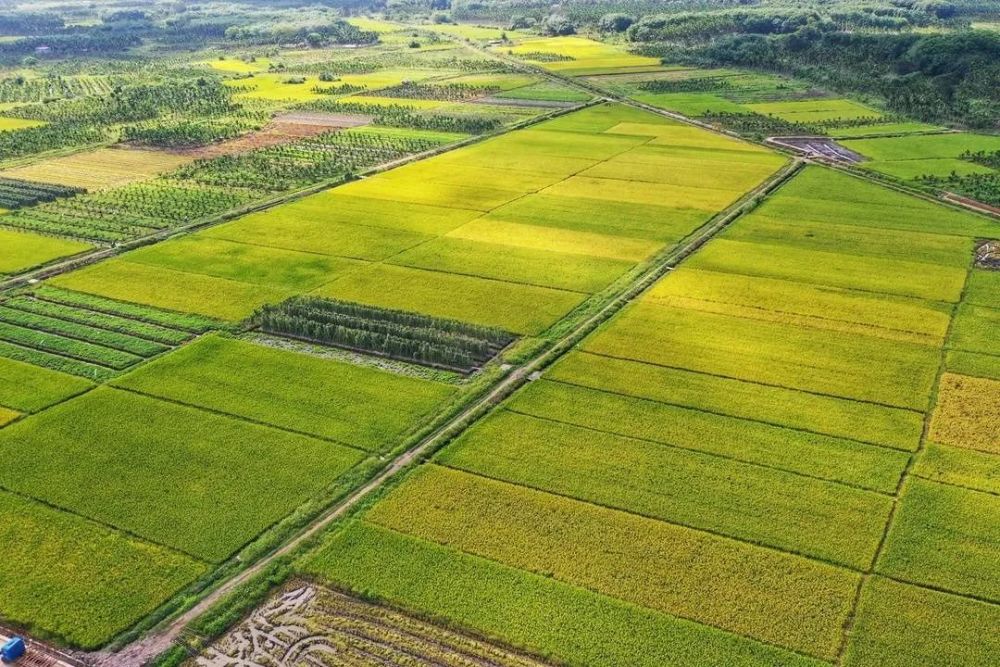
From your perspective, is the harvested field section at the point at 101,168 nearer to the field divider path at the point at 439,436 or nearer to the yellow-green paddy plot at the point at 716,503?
the field divider path at the point at 439,436

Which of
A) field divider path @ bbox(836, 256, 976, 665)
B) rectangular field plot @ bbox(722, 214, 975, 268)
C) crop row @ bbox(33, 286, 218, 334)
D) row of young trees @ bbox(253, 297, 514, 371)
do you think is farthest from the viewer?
rectangular field plot @ bbox(722, 214, 975, 268)

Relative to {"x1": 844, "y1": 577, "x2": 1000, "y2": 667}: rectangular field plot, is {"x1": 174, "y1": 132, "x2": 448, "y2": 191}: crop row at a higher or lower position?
higher

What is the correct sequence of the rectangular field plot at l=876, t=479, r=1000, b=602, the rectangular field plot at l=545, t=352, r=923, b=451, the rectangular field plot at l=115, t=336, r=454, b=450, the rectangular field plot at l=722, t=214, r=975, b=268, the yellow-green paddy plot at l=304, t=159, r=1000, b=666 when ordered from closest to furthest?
the yellow-green paddy plot at l=304, t=159, r=1000, b=666
the rectangular field plot at l=876, t=479, r=1000, b=602
the rectangular field plot at l=545, t=352, r=923, b=451
the rectangular field plot at l=115, t=336, r=454, b=450
the rectangular field plot at l=722, t=214, r=975, b=268

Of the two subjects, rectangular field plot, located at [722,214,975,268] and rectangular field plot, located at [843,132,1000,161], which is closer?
rectangular field plot, located at [722,214,975,268]

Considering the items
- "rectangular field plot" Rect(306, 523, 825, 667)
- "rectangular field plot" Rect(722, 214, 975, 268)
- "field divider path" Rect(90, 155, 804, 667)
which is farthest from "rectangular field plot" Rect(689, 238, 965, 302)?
"rectangular field plot" Rect(306, 523, 825, 667)

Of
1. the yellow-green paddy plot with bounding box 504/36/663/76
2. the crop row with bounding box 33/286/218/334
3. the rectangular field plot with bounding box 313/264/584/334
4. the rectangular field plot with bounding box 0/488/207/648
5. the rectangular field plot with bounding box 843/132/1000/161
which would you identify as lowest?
the rectangular field plot with bounding box 0/488/207/648

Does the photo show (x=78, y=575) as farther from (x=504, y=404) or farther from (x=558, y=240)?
(x=558, y=240)

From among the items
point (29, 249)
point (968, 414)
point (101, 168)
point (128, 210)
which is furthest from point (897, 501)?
point (101, 168)

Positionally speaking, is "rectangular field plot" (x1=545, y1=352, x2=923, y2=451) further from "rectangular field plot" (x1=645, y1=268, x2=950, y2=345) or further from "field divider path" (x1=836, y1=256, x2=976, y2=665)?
"rectangular field plot" (x1=645, y1=268, x2=950, y2=345)

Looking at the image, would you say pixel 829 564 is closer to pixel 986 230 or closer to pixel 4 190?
pixel 986 230
